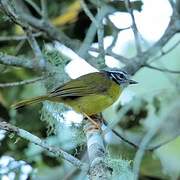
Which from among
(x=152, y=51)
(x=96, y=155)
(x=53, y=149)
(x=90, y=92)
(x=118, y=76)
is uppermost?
(x=53, y=149)

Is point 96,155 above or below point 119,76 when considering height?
above

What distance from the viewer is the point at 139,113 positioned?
461 centimetres

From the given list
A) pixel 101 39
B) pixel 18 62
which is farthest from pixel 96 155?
pixel 18 62

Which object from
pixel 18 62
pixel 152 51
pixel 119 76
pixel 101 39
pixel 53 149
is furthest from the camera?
pixel 119 76

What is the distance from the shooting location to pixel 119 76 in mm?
4062

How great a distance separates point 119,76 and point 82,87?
26 cm

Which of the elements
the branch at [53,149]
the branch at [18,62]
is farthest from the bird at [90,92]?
the branch at [53,149]

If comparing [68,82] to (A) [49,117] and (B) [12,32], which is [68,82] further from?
(B) [12,32]

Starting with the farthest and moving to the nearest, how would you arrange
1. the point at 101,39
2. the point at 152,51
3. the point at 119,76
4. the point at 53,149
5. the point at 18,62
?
1. the point at 119,76
2. the point at 152,51
3. the point at 18,62
4. the point at 101,39
5. the point at 53,149

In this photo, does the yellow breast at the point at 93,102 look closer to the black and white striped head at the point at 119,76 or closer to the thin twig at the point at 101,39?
the black and white striped head at the point at 119,76

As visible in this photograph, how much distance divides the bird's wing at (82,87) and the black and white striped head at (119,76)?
0.08m

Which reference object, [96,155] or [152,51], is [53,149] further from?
[152,51]

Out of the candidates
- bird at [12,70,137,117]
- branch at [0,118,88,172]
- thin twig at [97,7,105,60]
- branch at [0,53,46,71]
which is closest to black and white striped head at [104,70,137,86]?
bird at [12,70,137,117]

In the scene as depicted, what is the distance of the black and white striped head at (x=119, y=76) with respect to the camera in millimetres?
3946
